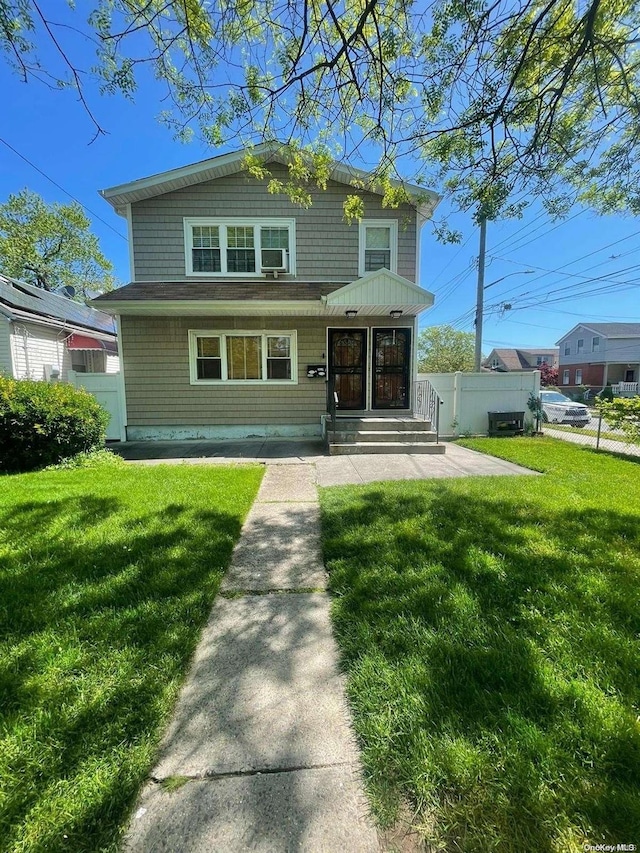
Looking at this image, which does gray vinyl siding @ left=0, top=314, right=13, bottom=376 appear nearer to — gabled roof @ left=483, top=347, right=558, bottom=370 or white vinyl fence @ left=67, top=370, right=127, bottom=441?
white vinyl fence @ left=67, top=370, right=127, bottom=441

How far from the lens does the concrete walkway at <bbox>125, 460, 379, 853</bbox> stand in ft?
4.05

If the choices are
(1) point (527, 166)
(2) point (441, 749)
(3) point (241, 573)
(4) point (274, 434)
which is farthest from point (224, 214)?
(2) point (441, 749)

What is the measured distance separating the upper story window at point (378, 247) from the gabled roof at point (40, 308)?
7.42m

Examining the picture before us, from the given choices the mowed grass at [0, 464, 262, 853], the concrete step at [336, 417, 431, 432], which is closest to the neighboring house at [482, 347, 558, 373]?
the concrete step at [336, 417, 431, 432]

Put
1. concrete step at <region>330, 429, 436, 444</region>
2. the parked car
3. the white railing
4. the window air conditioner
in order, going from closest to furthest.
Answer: concrete step at <region>330, 429, 436, 444</region> < the window air conditioner < the parked car < the white railing

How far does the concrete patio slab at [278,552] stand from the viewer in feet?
9.49

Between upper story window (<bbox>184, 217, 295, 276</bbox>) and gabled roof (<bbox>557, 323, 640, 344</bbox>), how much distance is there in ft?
131

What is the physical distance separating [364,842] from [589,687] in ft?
4.08

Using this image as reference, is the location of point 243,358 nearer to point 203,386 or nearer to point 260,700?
point 203,386

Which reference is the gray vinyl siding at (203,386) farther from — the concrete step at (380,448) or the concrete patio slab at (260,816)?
the concrete patio slab at (260,816)

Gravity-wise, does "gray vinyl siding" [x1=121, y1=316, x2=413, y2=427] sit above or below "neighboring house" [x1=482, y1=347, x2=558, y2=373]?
below

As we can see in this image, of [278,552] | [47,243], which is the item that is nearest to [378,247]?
[278,552]

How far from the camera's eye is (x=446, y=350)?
36.4m

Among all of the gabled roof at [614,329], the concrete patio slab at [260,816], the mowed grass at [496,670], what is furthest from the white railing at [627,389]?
the concrete patio slab at [260,816]
